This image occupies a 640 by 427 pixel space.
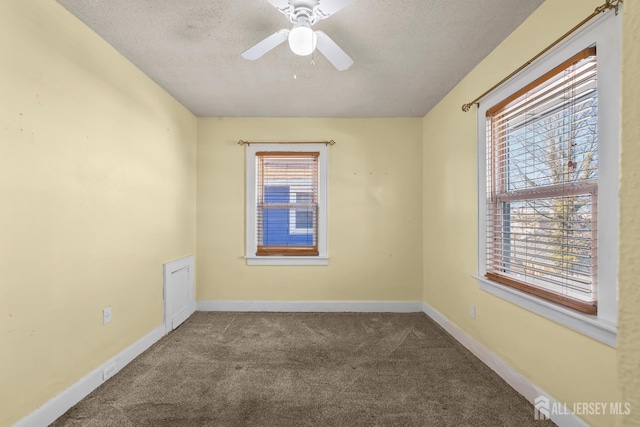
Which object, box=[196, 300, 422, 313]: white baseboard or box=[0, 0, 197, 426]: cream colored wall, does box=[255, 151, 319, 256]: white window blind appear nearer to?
box=[196, 300, 422, 313]: white baseboard

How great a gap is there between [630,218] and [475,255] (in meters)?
2.51

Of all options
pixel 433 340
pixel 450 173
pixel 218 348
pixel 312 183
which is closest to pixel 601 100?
pixel 450 173

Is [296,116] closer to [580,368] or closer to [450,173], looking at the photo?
[450,173]

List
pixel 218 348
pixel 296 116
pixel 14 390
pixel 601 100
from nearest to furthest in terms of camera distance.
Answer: pixel 601 100
pixel 14 390
pixel 218 348
pixel 296 116

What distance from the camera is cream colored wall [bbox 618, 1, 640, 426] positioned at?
0.34m

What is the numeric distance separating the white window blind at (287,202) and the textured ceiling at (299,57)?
2.48 feet

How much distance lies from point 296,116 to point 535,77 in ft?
8.22

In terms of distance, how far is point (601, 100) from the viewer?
148 centimetres

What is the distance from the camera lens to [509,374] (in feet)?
7.06

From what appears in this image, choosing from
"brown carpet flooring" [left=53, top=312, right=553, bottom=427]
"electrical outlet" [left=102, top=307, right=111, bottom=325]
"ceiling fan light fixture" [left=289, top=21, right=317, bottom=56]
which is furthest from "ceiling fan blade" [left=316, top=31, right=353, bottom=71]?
"electrical outlet" [left=102, top=307, right=111, bottom=325]

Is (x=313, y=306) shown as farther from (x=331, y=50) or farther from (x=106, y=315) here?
(x=331, y=50)

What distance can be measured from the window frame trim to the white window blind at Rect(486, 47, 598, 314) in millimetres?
1882

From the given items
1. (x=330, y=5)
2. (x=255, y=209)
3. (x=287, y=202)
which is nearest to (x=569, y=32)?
(x=330, y=5)

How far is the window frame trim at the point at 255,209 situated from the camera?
3.82 m
